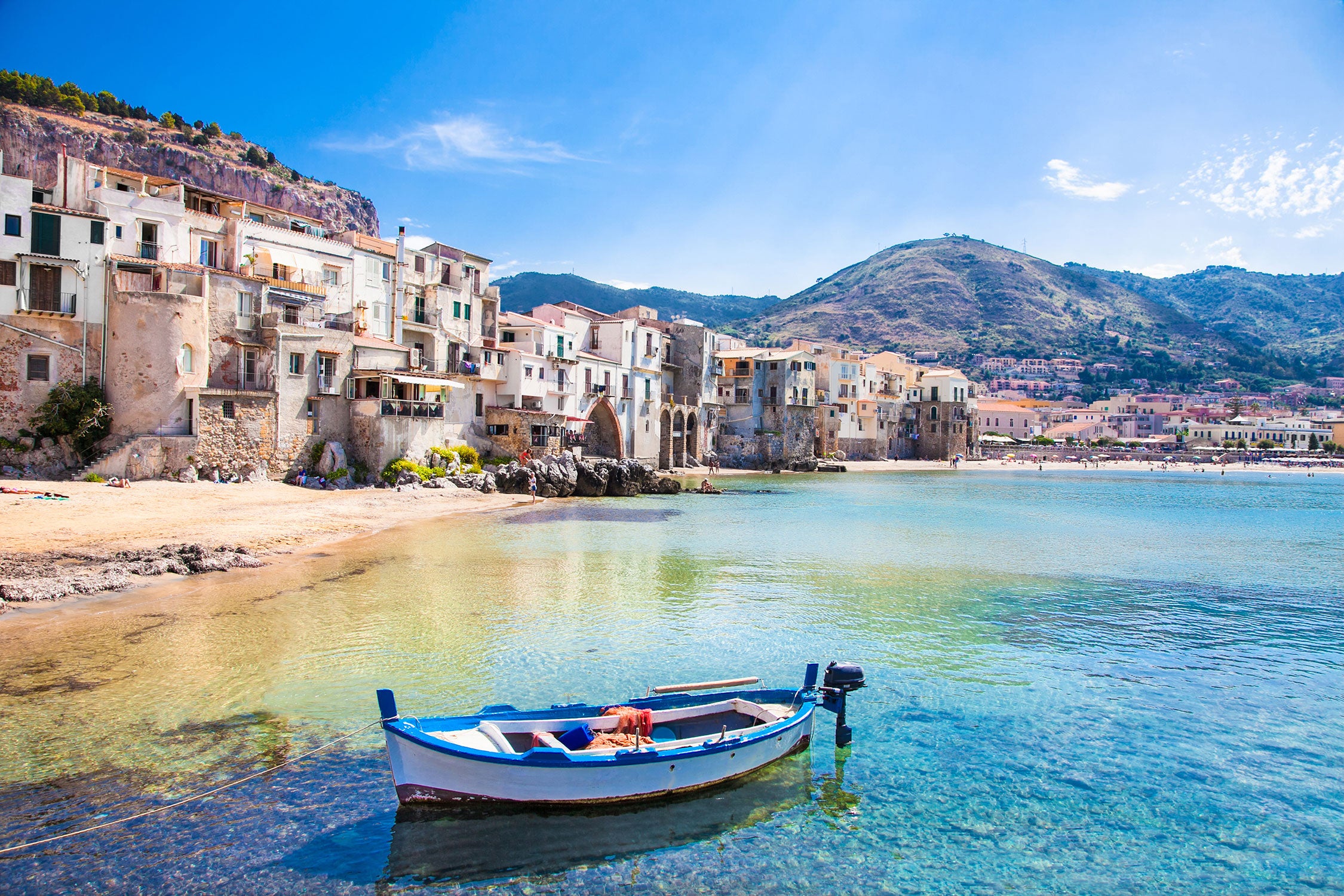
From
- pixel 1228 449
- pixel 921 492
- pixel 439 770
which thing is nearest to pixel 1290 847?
pixel 439 770

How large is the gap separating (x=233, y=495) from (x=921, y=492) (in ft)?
147

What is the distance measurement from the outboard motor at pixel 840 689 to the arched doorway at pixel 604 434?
48983mm

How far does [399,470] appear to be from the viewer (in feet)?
127

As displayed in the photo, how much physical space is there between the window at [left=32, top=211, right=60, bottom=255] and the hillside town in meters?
0.07

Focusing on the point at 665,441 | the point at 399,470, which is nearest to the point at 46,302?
the point at 399,470

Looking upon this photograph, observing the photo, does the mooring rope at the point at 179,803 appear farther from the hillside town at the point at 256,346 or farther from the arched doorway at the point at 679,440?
the arched doorway at the point at 679,440

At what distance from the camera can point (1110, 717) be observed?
12.6m

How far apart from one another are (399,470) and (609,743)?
1251 inches

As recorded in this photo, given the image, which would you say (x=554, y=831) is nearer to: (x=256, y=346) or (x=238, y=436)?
(x=238, y=436)

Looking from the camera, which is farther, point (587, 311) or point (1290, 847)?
point (587, 311)

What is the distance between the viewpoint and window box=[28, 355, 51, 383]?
30844 mm

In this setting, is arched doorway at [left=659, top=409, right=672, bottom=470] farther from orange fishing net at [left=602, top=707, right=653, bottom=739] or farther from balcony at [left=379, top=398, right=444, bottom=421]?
orange fishing net at [left=602, top=707, right=653, bottom=739]

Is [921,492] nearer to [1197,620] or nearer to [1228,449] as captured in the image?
[1197,620]

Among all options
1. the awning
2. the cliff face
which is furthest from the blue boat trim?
the cliff face
